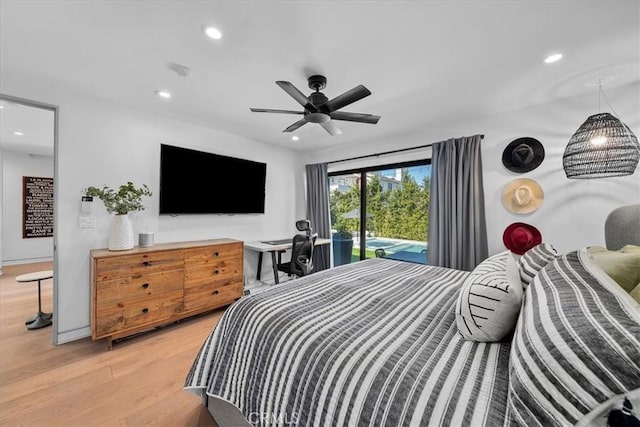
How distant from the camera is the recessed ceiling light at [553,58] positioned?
70.4 inches

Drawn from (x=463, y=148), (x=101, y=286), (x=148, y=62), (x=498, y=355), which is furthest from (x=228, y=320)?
(x=463, y=148)

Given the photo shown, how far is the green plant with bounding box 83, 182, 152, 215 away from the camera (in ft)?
8.03

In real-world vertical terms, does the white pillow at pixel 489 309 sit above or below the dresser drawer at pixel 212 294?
above

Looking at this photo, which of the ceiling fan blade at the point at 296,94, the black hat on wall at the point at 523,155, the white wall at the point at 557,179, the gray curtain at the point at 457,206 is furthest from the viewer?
the gray curtain at the point at 457,206

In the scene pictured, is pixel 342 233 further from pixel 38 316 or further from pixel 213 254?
pixel 38 316

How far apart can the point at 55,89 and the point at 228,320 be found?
2.76 metres

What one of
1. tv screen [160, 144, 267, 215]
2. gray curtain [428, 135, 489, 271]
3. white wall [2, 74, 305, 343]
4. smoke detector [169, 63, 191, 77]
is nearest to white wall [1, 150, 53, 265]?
white wall [2, 74, 305, 343]

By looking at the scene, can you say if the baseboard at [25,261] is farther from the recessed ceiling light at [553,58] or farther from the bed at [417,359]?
the recessed ceiling light at [553,58]

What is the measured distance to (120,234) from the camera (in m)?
2.46

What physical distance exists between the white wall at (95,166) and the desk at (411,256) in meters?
2.71

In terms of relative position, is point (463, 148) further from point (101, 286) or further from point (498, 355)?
point (101, 286)

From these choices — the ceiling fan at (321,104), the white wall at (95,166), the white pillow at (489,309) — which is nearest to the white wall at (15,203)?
the white wall at (95,166)

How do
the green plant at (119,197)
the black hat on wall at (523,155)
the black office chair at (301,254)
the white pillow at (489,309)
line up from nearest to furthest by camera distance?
the white pillow at (489,309), the green plant at (119,197), the black hat on wall at (523,155), the black office chair at (301,254)

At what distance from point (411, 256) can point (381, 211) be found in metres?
0.82
